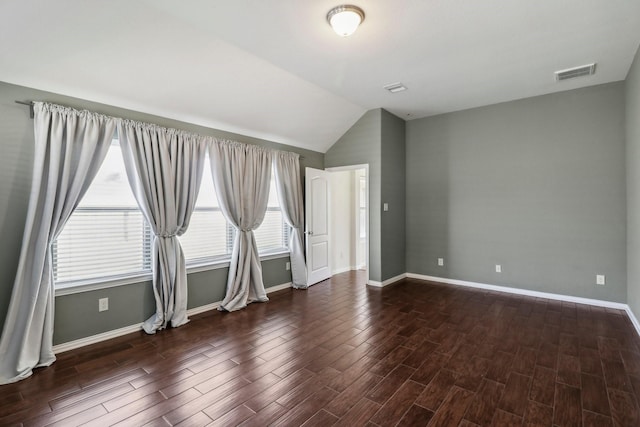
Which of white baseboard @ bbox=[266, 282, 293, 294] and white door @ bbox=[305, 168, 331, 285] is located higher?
white door @ bbox=[305, 168, 331, 285]

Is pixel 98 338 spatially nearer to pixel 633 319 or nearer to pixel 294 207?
pixel 294 207

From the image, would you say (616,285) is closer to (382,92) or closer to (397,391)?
(397,391)

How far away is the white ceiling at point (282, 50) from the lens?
246 cm

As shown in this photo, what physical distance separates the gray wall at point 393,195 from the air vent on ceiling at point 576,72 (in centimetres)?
232

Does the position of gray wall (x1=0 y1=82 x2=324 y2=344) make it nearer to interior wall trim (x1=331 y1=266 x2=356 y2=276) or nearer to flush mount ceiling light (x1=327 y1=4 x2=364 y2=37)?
flush mount ceiling light (x1=327 y1=4 x2=364 y2=37)

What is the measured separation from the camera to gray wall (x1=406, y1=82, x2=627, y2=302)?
4.03m

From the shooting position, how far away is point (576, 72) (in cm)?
372

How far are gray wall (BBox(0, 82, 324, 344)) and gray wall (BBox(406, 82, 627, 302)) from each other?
4006 millimetres

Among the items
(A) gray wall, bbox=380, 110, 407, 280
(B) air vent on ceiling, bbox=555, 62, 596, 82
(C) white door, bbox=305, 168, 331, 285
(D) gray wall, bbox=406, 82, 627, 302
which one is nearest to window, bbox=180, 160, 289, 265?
(C) white door, bbox=305, 168, 331, 285

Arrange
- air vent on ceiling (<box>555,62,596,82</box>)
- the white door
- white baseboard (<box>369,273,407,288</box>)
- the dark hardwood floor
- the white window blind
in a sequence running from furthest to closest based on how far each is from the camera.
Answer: the white door
white baseboard (<box>369,273,407,288</box>)
the white window blind
air vent on ceiling (<box>555,62,596,82</box>)
the dark hardwood floor

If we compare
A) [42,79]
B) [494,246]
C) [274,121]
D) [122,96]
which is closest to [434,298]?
[494,246]

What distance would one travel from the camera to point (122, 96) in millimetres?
3125

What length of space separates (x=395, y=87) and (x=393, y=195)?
1873mm

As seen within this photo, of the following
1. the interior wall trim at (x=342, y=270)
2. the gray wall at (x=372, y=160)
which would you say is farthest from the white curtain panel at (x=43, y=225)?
the interior wall trim at (x=342, y=270)
